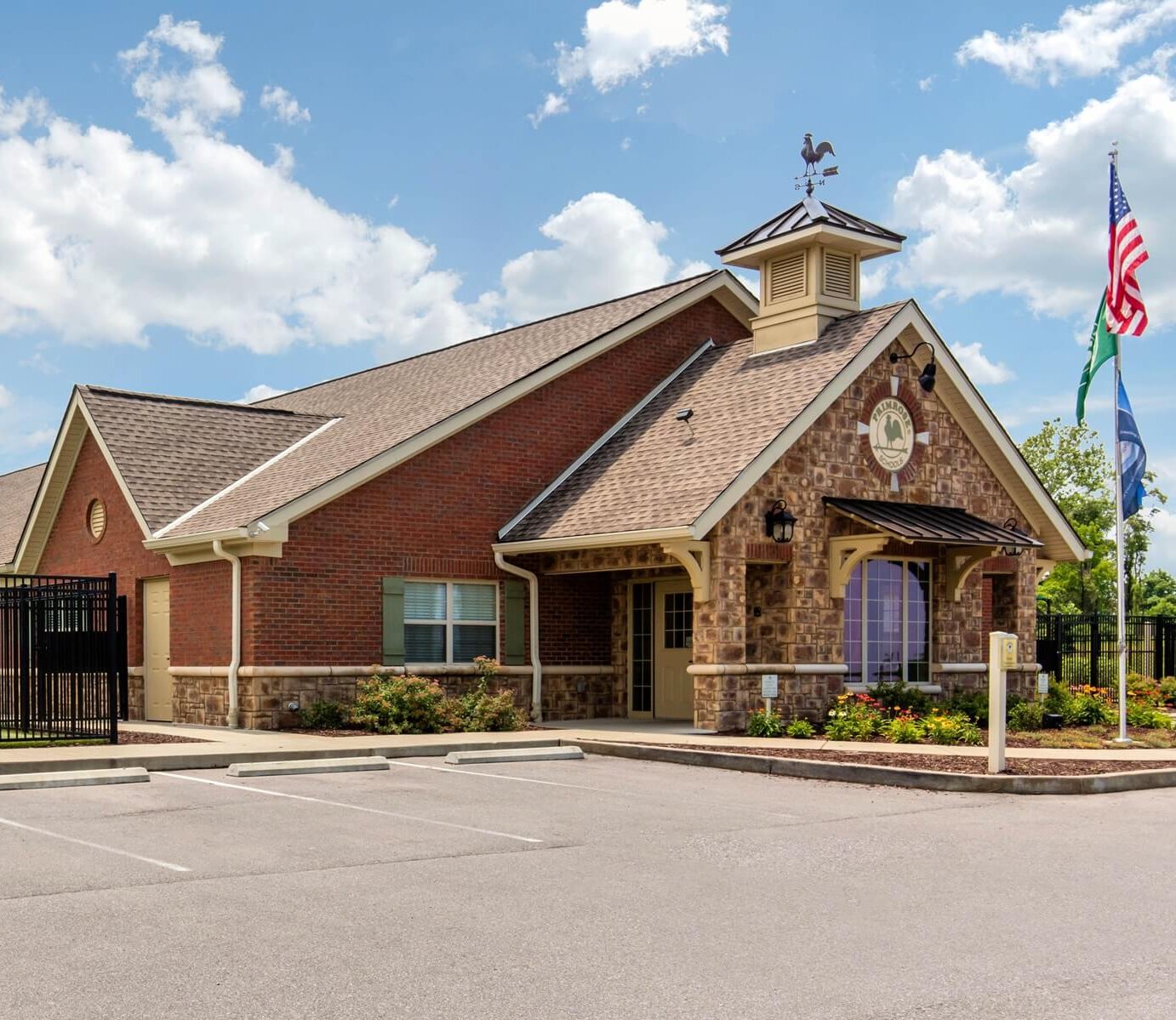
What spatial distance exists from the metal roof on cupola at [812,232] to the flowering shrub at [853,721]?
24.6 feet

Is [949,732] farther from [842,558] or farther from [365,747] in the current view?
[365,747]

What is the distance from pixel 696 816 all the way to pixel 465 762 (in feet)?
15.9

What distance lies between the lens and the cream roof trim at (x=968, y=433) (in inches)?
770

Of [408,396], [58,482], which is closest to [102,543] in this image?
[58,482]

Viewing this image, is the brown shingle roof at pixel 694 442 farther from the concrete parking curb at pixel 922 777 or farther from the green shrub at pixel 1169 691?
the green shrub at pixel 1169 691


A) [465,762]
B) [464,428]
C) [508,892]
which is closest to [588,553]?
[464,428]

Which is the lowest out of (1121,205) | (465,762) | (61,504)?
(465,762)

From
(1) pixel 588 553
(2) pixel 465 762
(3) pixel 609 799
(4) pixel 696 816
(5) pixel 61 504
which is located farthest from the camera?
(5) pixel 61 504

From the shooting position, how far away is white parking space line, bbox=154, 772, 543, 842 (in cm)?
1116

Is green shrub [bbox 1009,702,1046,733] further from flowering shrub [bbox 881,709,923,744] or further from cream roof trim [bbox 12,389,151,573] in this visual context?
cream roof trim [bbox 12,389,151,573]

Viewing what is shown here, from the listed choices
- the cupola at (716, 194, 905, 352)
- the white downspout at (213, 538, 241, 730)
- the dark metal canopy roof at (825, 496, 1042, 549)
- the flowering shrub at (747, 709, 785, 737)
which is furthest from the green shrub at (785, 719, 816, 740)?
the white downspout at (213, 538, 241, 730)

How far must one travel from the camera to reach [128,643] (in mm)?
23453

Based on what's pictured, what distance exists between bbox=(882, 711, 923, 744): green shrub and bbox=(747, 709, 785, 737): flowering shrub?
4.55 feet

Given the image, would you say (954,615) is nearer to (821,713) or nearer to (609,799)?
(821,713)
